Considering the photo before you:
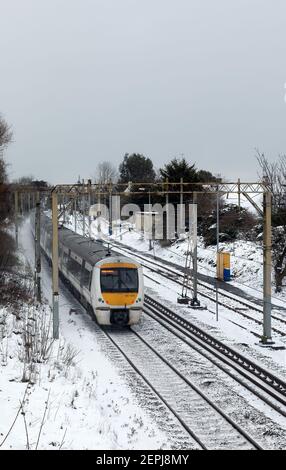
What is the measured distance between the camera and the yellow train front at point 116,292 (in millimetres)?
20031

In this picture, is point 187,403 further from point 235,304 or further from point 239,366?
point 235,304

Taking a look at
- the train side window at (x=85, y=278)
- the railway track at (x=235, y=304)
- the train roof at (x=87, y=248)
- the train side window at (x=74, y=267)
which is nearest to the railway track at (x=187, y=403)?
the train side window at (x=85, y=278)

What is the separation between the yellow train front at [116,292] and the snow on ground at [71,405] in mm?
2556

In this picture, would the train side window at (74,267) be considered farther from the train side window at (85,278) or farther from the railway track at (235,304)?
the railway track at (235,304)

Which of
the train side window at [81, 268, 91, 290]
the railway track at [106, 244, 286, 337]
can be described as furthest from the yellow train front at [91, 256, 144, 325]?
the railway track at [106, 244, 286, 337]

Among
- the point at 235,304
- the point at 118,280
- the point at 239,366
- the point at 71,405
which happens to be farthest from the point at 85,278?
the point at 71,405

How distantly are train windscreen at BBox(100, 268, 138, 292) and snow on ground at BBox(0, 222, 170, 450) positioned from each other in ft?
9.87

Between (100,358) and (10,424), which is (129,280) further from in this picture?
(10,424)

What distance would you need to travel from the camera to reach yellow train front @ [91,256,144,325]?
2003 centimetres

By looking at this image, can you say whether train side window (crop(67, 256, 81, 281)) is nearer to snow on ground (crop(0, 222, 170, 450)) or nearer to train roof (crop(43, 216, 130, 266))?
train roof (crop(43, 216, 130, 266))

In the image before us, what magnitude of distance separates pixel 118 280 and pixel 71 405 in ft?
28.8

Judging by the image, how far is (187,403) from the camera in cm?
1284
